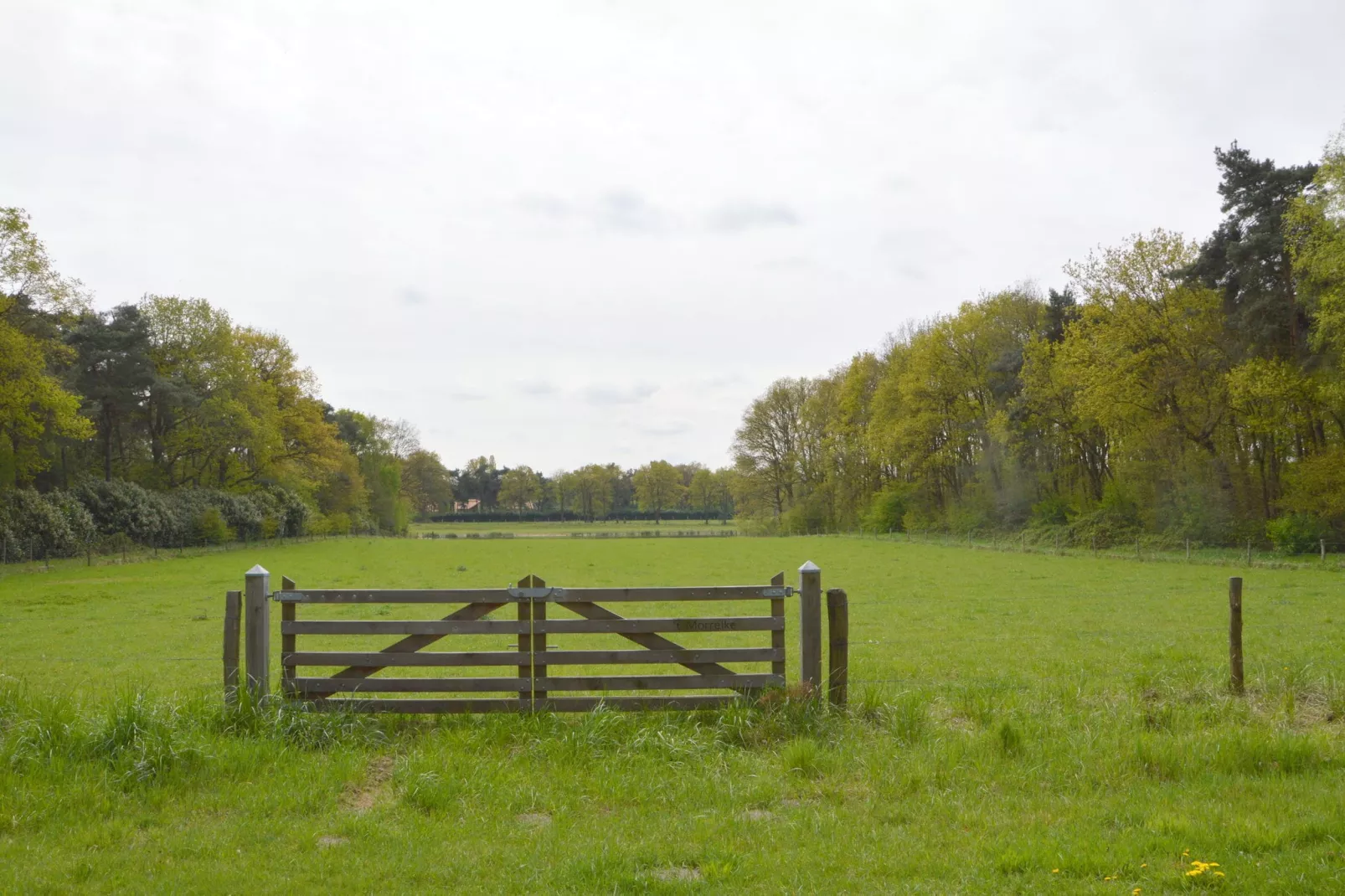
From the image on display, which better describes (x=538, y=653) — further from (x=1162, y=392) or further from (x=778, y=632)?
(x=1162, y=392)

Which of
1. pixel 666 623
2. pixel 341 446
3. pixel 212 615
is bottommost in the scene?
pixel 212 615

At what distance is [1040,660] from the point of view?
1420cm

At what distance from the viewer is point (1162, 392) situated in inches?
1738

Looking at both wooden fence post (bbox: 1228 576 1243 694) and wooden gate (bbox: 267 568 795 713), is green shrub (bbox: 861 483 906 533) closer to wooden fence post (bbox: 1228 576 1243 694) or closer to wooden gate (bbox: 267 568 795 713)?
wooden fence post (bbox: 1228 576 1243 694)

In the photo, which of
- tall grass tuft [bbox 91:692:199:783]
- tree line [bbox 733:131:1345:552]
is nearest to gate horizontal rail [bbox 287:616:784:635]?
tall grass tuft [bbox 91:692:199:783]

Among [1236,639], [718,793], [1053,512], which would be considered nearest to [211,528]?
[1053,512]

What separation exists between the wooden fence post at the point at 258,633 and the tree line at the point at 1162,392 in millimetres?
36788

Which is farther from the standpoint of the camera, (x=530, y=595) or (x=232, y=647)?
(x=530, y=595)

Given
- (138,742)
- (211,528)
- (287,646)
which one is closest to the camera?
(138,742)

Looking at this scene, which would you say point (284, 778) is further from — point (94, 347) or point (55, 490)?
point (94, 347)

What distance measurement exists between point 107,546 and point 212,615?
3191 centimetres

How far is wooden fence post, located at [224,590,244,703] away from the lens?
8.51 metres

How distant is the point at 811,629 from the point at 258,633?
540cm

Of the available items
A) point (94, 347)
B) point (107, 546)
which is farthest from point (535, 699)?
point (94, 347)
